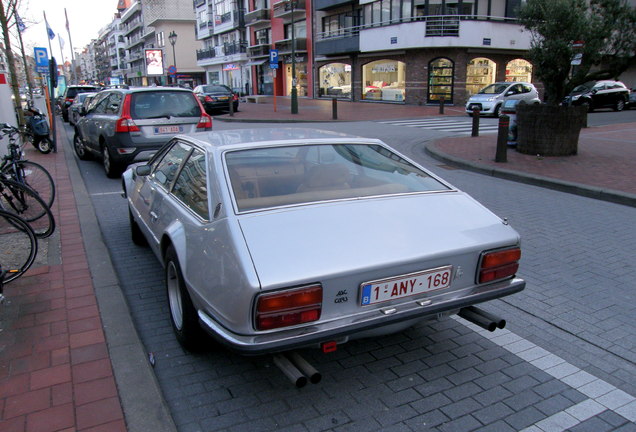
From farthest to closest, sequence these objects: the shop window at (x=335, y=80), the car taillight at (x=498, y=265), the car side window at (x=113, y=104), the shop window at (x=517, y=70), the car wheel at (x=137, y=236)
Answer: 1. the shop window at (x=335, y=80)
2. the shop window at (x=517, y=70)
3. the car side window at (x=113, y=104)
4. the car wheel at (x=137, y=236)
5. the car taillight at (x=498, y=265)

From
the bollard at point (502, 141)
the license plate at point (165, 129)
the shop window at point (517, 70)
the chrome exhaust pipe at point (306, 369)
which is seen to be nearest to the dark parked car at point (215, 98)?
the shop window at point (517, 70)

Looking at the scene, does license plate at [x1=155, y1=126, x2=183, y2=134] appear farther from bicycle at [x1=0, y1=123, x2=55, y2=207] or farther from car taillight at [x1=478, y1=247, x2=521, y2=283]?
car taillight at [x1=478, y1=247, x2=521, y2=283]

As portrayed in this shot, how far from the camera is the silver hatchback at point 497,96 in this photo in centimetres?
2250

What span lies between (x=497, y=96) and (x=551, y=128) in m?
12.5

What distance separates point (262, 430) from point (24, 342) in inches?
75.7

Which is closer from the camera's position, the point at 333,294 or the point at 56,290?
the point at 333,294

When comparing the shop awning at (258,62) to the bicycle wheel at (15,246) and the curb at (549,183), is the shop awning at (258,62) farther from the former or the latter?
the bicycle wheel at (15,246)

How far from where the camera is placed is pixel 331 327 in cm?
253

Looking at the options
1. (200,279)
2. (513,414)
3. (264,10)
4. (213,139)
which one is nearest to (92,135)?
(213,139)

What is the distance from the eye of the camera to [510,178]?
9.52m

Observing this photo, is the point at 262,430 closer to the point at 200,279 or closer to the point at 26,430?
the point at 200,279

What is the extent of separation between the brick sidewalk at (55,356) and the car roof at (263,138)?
1.56 m

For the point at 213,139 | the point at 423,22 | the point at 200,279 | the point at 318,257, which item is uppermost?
the point at 423,22

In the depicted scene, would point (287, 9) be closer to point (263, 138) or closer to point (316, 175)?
point (263, 138)
